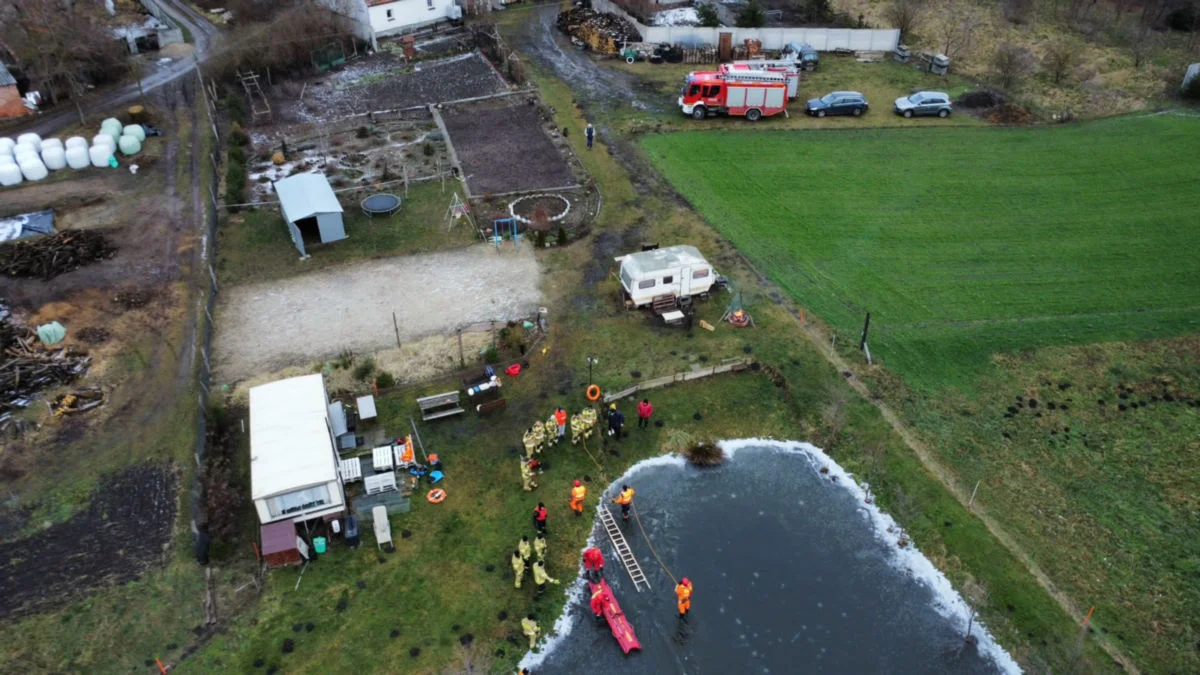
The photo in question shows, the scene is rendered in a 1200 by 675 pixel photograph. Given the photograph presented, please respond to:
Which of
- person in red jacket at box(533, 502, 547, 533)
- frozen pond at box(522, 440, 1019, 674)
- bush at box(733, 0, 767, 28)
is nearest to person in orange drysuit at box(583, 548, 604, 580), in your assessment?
frozen pond at box(522, 440, 1019, 674)

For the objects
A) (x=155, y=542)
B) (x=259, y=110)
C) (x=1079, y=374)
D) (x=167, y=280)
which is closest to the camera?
(x=155, y=542)

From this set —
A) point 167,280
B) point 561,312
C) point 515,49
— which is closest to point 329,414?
point 561,312

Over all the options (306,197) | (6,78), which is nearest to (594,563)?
(306,197)

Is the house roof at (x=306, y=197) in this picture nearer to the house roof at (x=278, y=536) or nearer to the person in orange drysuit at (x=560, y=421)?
the person in orange drysuit at (x=560, y=421)

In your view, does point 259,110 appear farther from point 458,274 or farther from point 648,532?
point 648,532

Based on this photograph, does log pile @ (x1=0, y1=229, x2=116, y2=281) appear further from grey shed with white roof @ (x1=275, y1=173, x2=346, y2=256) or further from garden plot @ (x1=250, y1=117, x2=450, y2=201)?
grey shed with white roof @ (x1=275, y1=173, x2=346, y2=256)

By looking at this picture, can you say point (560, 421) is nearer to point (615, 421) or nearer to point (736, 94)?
point (615, 421)
